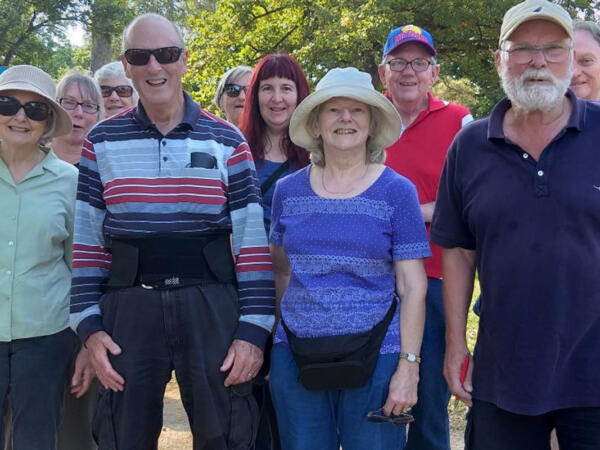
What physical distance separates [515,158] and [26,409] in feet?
8.27

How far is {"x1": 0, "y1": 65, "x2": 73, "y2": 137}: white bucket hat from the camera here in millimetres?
3352

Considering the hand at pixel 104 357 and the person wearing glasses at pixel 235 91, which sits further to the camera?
the person wearing glasses at pixel 235 91

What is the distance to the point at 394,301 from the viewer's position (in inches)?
110

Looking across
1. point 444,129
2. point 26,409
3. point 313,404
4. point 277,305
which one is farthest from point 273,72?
point 26,409

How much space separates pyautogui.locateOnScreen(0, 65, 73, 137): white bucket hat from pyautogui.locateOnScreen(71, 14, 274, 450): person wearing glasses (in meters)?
0.62

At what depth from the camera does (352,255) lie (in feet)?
8.93

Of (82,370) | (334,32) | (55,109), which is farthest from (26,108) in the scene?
(334,32)

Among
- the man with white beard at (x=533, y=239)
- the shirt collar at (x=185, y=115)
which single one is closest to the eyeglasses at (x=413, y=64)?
the man with white beard at (x=533, y=239)

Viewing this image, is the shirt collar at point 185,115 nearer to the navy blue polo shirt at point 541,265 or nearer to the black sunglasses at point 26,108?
the black sunglasses at point 26,108

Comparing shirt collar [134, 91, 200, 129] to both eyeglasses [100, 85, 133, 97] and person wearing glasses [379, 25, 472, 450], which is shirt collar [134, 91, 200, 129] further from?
eyeglasses [100, 85, 133, 97]

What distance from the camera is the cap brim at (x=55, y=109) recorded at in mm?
3332

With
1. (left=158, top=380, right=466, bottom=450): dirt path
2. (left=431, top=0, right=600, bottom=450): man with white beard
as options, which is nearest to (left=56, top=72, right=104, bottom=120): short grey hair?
(left=158, top=380, right=466, bottom=450): dirt path

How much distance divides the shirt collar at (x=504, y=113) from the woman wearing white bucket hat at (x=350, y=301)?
1.33ft

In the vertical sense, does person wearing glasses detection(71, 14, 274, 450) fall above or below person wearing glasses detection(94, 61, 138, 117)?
below
